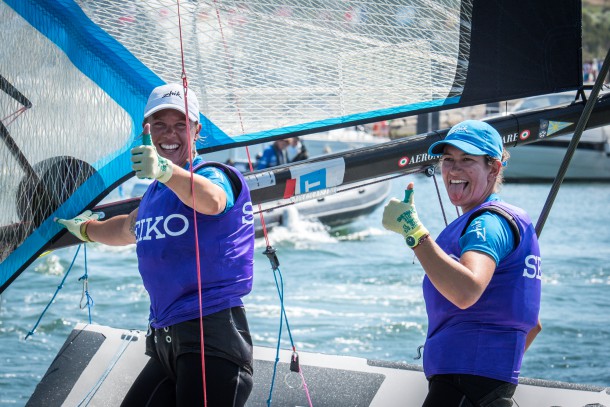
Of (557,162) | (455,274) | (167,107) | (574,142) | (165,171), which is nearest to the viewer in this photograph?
(455,274)

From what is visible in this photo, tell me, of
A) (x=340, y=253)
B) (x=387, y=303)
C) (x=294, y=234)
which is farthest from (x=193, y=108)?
(x=294, y=234)

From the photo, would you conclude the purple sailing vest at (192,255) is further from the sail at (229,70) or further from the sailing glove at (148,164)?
the sail at (229,70)

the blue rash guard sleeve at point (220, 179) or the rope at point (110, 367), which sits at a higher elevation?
the blue rash guard sleeve at point (220, 179)

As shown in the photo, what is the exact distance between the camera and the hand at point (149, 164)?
2035 millimetres

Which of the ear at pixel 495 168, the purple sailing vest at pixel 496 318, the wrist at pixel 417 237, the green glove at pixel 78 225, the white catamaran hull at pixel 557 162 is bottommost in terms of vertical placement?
the white catamaran hull at pixel 557 162

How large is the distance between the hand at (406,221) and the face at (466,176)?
0.51 ft

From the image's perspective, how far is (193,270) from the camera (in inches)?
89.6

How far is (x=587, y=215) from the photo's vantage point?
13359mm

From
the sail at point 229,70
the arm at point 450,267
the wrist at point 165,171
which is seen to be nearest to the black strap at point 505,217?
the arm at point 450,267

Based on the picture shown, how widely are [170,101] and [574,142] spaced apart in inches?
58.6

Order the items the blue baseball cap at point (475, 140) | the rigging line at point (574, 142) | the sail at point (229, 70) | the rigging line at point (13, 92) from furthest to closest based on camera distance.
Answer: the rigging line at point (574, 142), the sail at point (229, 70), the rigging line at point (13, 92), the blue baseball cap at point (475, 140)

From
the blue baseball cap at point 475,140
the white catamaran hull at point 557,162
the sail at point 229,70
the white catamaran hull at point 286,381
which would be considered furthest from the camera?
the white catamaran hull at point 557,162

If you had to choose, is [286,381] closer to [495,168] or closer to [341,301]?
[495,168]

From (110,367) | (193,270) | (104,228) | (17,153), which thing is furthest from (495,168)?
(110,367)
